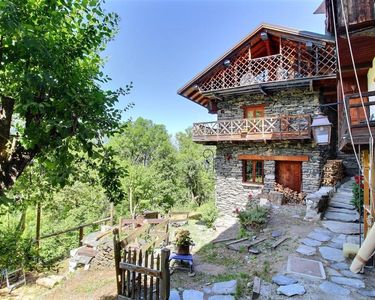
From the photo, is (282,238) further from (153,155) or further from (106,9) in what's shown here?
(153,155)

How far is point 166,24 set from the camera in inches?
502

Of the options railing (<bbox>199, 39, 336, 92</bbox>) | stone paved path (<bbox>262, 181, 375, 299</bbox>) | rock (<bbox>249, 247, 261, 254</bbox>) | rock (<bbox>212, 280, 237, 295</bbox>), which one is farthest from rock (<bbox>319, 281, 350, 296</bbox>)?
railing (<bbox>199, 39, 336, 92</bbox>)

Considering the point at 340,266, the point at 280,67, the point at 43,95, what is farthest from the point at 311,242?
the point at 280,67

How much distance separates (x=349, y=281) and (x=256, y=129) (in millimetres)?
7513

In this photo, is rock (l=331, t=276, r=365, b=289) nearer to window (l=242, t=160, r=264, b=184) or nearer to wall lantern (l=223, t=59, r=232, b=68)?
window (l=242, t=160, r=264, b=184)

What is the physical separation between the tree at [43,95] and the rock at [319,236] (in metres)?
6.51

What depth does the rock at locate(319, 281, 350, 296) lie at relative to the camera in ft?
14.5

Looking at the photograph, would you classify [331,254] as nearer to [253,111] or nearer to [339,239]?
[339,239]

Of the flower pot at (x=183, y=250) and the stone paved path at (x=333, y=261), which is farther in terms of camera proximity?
the flower pot at (x=183, y=250)

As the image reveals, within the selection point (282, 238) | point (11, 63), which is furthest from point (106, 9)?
point (282, 238)

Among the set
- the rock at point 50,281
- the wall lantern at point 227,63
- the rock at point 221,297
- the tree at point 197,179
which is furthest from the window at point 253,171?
the tree at point 197,179

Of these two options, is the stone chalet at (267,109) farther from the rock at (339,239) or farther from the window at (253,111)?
the rock at (339,239)

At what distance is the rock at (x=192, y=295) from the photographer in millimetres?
4641

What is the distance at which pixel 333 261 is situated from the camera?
5668 mm
